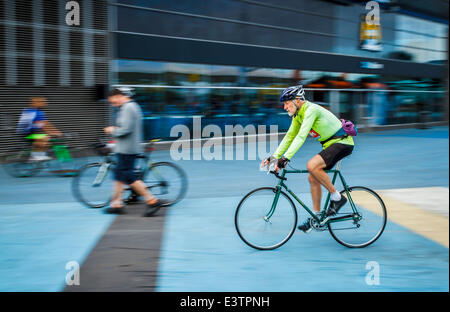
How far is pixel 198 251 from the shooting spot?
5152 mm

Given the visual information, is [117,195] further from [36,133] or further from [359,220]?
[36,133]

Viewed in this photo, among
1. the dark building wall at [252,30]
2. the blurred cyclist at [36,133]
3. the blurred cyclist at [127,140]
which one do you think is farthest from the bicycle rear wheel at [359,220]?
the dark building wall at [252,30]

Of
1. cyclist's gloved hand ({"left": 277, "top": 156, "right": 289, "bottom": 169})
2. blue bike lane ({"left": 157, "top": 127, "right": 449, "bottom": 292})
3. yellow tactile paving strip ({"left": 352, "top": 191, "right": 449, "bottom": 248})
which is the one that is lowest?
blue bike lane ({"left": 157, "top": 127, "right": 449, "bottom": 292})

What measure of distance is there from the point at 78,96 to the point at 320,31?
12.6 metres

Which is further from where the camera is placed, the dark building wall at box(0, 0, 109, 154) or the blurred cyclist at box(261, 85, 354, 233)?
the dark building wall at box(0, 0, 109, 154)

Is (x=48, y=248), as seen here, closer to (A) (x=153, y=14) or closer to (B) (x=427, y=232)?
(B) (x=427, y=232)

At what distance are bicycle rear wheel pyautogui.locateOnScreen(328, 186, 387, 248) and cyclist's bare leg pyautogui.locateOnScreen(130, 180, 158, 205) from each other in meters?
2.65

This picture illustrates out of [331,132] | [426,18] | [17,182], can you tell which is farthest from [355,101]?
[331,132]

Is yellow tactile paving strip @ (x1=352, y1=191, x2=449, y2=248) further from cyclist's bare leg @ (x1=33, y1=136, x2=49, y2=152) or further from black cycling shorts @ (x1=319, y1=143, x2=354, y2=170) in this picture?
cyclist's bare leg @ (x1=33, y1=136, x2=49, y2=152)

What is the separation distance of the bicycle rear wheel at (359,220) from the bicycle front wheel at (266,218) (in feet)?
1.71

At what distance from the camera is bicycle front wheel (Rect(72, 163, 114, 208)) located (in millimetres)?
7246

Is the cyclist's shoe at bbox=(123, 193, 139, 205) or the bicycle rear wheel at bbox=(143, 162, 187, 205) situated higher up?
the bicycle rear wheel at bbox=(143, 162, 187, 205)

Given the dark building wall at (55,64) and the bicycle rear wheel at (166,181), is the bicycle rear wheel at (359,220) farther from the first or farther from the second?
the dark building wall at (55,64)

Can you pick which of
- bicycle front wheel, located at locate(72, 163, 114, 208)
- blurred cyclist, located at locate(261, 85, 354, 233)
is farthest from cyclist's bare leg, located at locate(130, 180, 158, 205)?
blurred cyclist, located at locate(261, 85, 354, 233)
